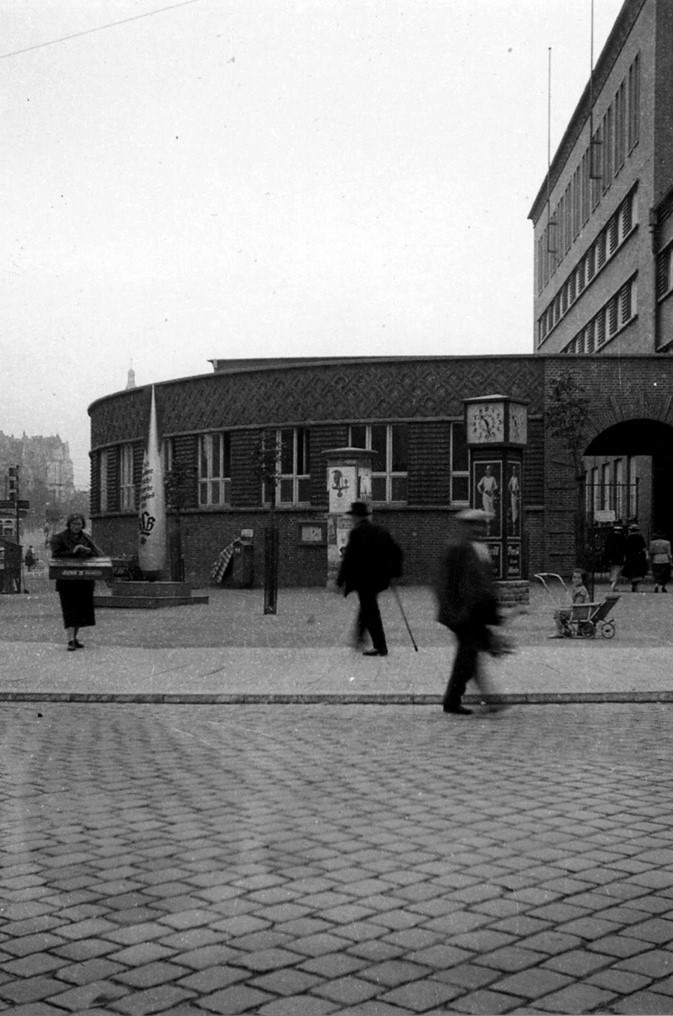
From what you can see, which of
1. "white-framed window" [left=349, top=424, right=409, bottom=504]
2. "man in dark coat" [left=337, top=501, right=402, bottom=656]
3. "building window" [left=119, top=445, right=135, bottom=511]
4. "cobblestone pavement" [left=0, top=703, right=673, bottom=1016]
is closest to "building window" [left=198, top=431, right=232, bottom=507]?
"building window" [left=119, top=445, right=135, bottom=511]

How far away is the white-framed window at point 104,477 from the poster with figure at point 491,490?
26.2 metres

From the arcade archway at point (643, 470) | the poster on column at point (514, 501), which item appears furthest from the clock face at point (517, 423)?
the arcade archway at point (643, 470)

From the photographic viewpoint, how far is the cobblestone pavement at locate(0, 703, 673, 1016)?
4152 millimetres

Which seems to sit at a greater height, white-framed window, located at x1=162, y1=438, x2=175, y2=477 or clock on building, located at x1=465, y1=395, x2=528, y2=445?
white-framed window, located at x1=162, y1=438, x2=175, y2=477

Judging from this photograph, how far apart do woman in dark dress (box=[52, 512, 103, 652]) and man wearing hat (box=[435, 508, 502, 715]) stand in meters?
7.08

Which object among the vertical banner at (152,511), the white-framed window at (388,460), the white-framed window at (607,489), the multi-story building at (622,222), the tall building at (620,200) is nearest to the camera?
the vertical banner at (152,511)

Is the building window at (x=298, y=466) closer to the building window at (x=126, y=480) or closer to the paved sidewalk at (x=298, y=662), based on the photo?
the building window at (x=126, y=480)

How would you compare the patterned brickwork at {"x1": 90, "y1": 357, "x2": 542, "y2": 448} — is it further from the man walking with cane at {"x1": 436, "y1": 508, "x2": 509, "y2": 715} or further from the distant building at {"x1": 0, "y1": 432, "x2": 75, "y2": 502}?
the distant building at {"x1": 0, "y1": 432, "x2": 75, "y2": 502}

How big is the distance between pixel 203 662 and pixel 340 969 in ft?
36.1

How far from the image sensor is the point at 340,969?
14.1 ft

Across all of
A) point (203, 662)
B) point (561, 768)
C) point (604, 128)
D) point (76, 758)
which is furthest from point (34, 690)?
point (604, 128)

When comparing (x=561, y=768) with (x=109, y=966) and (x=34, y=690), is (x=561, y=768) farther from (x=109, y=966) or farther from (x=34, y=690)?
(x=34, y=690)

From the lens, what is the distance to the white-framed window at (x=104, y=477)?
4850 centimetres

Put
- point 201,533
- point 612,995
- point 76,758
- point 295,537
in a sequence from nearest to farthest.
→ point 612,995, point 76,758, point 295,537, point 201,533
